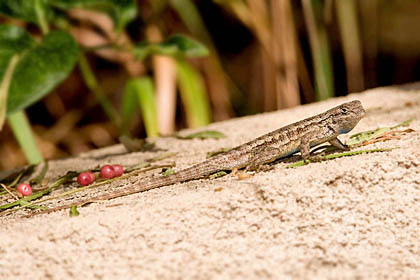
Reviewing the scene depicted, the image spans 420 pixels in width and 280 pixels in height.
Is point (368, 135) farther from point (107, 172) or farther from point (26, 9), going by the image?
point (26, 9)

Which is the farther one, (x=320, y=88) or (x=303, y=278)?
(x=320, y=88)

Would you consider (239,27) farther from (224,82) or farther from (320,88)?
(320,88)

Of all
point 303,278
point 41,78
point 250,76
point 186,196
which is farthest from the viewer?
point 250,76

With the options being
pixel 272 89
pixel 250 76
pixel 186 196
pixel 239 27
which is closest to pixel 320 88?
pixel 272 89

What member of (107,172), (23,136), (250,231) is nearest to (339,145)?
(250,231)

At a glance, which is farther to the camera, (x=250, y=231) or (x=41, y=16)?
(x=41, y=16)

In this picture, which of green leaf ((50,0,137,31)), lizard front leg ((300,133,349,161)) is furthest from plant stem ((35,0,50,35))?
lizard front leg ((300,133,349,161))

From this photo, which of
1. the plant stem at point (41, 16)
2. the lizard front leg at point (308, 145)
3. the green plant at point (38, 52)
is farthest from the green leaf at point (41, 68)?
the lizard front leg at point (308, 145)

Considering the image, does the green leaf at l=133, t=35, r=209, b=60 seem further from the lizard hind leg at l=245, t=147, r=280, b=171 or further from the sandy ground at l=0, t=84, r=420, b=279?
the sandy ground at l=0, t=84, r=420, b=279
